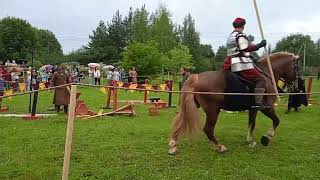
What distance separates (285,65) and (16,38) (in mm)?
70833

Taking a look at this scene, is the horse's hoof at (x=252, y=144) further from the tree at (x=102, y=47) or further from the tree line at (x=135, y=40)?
the tree at (x=102, y=47)

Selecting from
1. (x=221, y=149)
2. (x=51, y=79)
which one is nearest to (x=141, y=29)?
(x=51, y=79)

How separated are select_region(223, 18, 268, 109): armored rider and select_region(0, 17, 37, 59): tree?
65412mm

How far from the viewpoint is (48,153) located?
27.6 ft

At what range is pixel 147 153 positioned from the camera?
841 cm

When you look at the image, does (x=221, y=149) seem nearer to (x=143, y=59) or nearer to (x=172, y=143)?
(x=172, y=143)

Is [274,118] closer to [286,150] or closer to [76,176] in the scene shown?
[286,150]

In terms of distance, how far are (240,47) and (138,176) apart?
11.0 ft

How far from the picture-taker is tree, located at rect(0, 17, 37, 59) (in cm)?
7294

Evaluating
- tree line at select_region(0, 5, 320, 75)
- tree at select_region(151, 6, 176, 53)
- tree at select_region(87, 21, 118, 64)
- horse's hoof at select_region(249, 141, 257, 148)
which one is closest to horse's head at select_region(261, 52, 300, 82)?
horse's hoof at select_region(249, 141, 257, 148)

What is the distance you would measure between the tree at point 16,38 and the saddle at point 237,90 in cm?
6564

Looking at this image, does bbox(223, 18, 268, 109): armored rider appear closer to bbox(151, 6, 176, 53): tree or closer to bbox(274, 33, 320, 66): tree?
bbox(151, 6, 176, 53): tree

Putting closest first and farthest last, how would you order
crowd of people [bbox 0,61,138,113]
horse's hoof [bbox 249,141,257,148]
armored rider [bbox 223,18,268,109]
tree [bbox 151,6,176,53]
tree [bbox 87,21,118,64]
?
1. armored rider [bbox 223,18,268,109]
2. horse's hoof [bbox 249,141,257,148]
3. crowd of people [bbox 0,61,138,113]
4. tree [bbox 151,6,176,53]
5. tree [bbox 87,21,118,64]

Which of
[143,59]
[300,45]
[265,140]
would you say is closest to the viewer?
[265,140]
